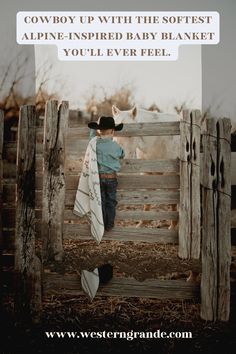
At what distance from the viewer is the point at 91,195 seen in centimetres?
328

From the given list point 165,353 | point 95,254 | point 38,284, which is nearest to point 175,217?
point 95,254

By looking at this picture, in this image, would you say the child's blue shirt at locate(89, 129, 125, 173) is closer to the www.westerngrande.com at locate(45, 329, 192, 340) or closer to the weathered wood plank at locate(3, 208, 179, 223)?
the weathered wood plank at locate(3, 208, 179, 223)

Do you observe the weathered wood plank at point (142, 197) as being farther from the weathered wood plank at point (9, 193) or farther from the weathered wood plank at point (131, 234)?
the weathered wood plank at point (9, 193)

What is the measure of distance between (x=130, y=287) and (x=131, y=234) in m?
0.51

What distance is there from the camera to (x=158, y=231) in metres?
3.22

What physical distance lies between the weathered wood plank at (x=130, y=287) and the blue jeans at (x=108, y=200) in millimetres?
570

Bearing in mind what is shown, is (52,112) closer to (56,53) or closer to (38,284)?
(56,53)

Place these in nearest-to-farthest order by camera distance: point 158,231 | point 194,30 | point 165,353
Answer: point 165,353 → point 158,231 → point 194,30

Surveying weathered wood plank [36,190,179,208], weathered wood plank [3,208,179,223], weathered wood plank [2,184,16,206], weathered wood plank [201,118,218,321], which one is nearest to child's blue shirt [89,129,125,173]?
weathered wood plank [36,190,179,208]

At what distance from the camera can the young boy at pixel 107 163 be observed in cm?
326

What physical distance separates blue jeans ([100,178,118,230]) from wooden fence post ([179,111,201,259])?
2.07ft

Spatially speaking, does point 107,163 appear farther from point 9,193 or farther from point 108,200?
point 9,193

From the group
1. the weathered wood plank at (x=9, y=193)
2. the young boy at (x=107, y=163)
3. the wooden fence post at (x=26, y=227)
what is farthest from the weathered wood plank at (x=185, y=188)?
the weathered wood plank at (x=9, y=193)

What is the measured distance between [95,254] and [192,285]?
96 centimetres
